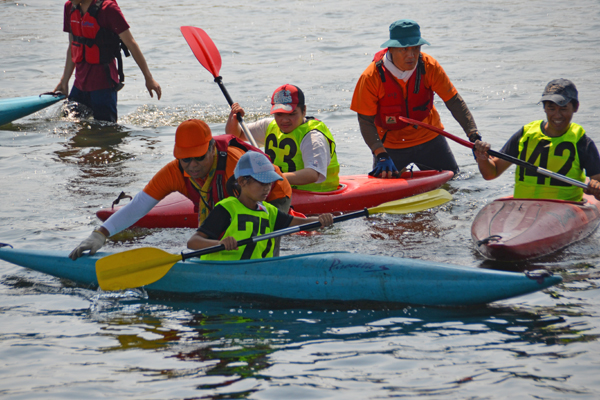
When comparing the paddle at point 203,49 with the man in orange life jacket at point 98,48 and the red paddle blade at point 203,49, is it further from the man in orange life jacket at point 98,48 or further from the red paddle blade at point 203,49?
the man in orange life jacket at point 98,48

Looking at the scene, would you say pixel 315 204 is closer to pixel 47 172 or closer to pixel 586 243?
pixel 586 243

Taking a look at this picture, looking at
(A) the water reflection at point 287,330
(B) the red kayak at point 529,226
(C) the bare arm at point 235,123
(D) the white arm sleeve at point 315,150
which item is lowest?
(A) the water reflection at point 287,330

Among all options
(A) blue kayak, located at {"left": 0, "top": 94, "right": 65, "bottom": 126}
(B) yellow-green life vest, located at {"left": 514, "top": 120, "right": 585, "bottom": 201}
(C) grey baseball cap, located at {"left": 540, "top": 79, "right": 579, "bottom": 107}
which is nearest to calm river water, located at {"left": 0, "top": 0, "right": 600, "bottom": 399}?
(A) blue kayak, located at {"left": 0, "top": 94, "right": 65, "bottom": 126}

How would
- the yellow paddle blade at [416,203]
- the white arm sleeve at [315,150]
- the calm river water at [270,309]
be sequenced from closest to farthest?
the calm river water at [270,309]
the yellow paddle blade at [416,203]
the white arm sleeve at [315,150]

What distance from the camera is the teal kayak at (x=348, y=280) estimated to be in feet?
11.6

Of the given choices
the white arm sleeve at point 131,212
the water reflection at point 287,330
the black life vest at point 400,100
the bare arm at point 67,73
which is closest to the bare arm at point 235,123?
the black life vest at point 400,100

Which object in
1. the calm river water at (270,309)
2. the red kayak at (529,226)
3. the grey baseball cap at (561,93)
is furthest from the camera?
the grey baseball cap at (561,93)

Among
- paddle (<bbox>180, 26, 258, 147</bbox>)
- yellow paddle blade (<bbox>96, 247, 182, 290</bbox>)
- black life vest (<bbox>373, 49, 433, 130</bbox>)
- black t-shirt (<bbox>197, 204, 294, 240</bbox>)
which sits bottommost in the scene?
yellow paddle blade (<bbox>96, 247, 182, 290</bbox>)

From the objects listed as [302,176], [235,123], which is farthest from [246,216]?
[235,123]

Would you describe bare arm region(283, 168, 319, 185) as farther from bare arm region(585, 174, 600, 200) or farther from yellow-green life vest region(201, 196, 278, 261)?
bare arm region(585, 174, 600, 200)

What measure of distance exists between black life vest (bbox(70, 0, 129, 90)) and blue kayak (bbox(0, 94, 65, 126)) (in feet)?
3.88

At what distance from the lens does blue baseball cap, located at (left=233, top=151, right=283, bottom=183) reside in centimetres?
366

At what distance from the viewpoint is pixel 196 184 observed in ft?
13.3

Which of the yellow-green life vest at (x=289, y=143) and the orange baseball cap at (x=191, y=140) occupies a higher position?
the orange baseball cap at (x=191, y=140)
